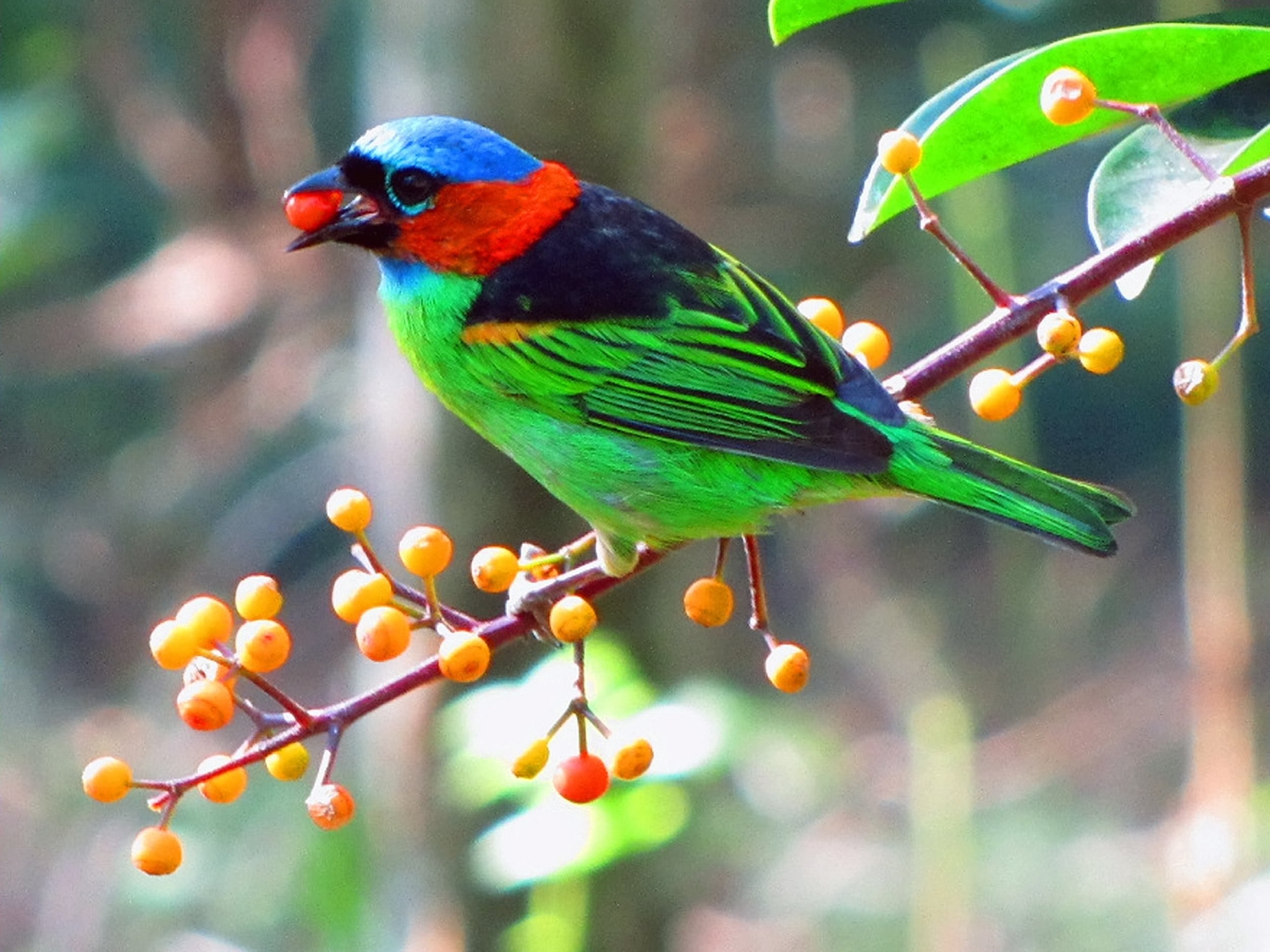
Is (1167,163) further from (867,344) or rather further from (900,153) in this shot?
(867,344)

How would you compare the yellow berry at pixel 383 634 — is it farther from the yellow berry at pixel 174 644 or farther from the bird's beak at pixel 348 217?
the bird's beak at pixel 348 217

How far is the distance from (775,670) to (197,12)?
578cm

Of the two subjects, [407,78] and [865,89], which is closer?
[407,78]

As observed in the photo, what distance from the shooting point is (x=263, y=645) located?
1.69m

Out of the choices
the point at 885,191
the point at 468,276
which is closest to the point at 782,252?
the point at 468,276

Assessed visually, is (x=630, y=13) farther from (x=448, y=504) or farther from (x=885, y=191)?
(x=885, y=191)

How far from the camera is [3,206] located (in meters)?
6.09

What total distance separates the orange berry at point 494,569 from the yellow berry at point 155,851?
0.44 metres

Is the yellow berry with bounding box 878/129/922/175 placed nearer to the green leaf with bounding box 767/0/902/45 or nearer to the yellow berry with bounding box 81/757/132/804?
the green leaf with bounding box 767/0/902/45

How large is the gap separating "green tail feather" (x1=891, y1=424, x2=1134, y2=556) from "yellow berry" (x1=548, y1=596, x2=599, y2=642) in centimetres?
60

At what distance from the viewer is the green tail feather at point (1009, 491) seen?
6.54 ft

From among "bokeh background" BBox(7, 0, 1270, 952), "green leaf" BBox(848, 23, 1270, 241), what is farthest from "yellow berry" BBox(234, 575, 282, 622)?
"bokeh background" BBox(7, 0, 1270, 952)

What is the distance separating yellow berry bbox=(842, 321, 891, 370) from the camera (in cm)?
219

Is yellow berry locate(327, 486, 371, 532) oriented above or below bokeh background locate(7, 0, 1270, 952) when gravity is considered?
below
